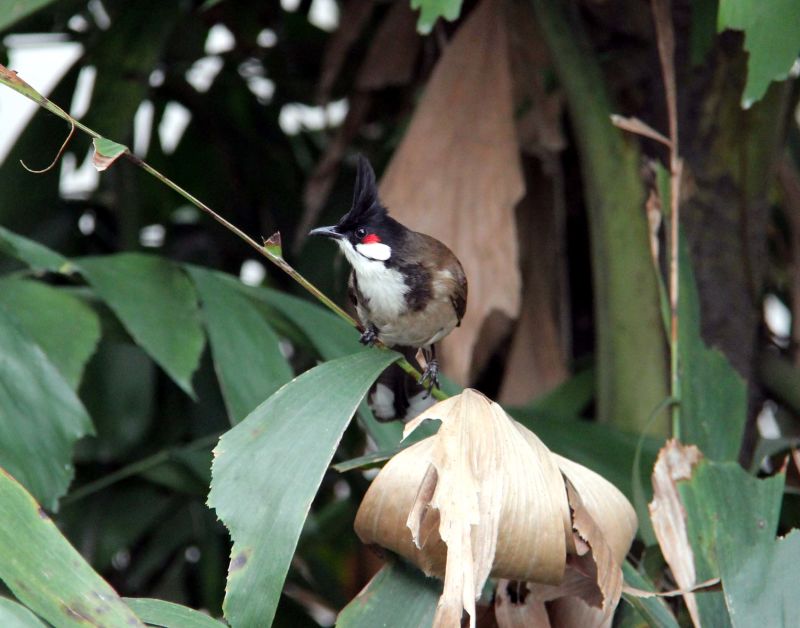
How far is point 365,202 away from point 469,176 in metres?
0.36

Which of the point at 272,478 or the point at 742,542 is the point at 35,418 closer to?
the point at 272,478

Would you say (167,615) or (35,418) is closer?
(167,615)

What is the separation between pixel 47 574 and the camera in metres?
1.08

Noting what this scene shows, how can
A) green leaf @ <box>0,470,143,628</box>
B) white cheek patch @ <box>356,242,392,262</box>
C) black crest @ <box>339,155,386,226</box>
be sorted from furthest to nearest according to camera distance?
white cheek patch @ <box>356,242,392,262</box>, black crest @ <box>339,155,386,226</box>, green leaf @ <box>0,470,143,628</box>

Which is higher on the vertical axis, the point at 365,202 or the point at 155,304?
the point at 365,202

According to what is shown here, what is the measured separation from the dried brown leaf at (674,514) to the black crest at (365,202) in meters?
0.60

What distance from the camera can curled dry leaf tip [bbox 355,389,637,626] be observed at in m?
1.17

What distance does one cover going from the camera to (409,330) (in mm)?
2047

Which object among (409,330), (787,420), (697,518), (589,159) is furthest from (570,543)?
(787,420)

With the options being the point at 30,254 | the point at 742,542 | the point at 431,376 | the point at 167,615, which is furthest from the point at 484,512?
the point at 30,254

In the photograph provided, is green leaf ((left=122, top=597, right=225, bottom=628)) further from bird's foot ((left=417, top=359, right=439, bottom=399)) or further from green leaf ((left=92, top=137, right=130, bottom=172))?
bird's foot ((left=417, top=359, right=439, bottom=399))

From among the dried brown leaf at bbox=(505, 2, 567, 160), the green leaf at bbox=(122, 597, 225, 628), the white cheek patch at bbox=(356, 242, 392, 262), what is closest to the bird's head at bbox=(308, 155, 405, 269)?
the white cheek patch at bbox=(356, 242, 392, 262)

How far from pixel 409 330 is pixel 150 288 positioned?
0.44m

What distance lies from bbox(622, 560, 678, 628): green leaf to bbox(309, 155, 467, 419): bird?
55cm
